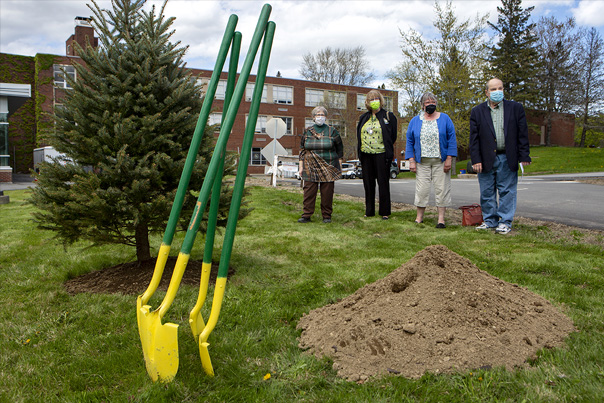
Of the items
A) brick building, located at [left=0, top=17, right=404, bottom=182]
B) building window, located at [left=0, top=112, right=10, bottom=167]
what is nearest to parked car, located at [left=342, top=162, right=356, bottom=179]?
brick building, located at [left=0, top=17, right=404, bottom=182]

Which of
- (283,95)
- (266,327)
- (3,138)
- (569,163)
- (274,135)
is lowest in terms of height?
(266,327)

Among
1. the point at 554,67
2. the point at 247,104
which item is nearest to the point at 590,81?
the point at 554,67

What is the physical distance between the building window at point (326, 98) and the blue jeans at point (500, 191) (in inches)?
1724

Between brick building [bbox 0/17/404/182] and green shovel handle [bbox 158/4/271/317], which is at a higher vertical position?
brick building [bbox 0/17/404/182]

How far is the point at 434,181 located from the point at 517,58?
52.4 meters

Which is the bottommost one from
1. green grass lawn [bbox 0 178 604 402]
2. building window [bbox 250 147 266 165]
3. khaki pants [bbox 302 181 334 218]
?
green grass lawn [bbox 0 178 604 402]

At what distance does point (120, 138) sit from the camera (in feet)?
11.4

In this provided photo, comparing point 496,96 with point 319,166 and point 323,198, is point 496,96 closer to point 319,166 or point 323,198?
point 319,166

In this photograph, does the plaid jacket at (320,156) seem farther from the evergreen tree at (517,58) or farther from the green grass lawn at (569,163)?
the evergreen tree at (517,58)

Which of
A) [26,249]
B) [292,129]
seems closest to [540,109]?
[292,129]

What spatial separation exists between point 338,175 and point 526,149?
276 cm

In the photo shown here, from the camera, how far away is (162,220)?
372 centimetres

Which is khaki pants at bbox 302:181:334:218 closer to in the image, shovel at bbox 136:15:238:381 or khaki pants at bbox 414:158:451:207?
khaki pants at bbox 414:158:451:207

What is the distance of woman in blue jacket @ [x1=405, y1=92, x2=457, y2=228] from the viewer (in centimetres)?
657
